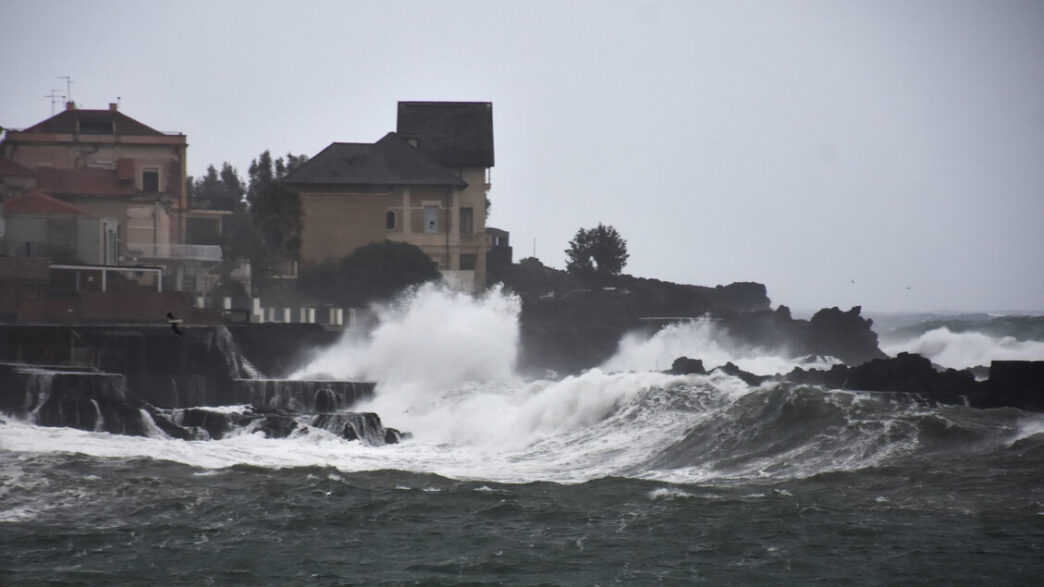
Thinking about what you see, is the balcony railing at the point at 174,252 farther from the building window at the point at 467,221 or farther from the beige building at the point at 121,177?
the building window at the point at 467,221

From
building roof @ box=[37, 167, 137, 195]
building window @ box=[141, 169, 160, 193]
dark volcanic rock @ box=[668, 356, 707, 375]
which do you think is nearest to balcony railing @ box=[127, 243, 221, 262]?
building roof @ box=[37, 167, 137, 195]

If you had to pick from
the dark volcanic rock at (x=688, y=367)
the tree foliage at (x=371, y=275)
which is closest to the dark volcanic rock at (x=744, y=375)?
the dark volcanic rock at (x=688, y=367)

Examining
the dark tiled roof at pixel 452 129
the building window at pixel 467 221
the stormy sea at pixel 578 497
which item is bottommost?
the stormy sea at pixel 578 497

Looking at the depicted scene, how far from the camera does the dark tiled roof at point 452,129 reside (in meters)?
74.8

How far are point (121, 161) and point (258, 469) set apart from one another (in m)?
41.5

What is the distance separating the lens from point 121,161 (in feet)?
204

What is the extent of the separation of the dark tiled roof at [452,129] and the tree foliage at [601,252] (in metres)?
12.4

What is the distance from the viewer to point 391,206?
70.7 metres

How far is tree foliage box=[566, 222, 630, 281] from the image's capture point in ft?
281

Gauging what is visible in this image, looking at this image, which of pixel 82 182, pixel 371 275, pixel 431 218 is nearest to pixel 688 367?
pixel 371 275

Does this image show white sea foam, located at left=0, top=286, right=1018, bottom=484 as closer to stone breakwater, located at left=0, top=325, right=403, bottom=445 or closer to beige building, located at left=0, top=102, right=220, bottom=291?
stone breakwater, located at left=0, top=325, right=403, bottom=445

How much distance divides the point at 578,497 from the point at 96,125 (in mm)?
49538

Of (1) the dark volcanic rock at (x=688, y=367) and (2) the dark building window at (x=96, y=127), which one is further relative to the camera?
(2) the dark building window at (x=96, y=127)

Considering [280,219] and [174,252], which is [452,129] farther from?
[174,252]
